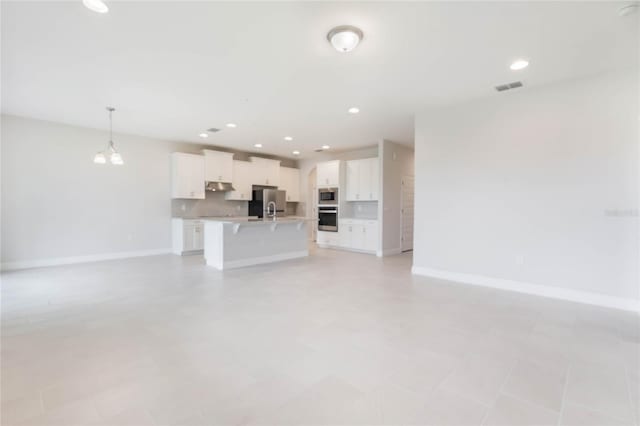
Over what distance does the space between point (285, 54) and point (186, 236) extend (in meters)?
5.17

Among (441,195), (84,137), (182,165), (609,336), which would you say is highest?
(84,137)

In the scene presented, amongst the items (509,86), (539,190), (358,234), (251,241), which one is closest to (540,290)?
(539,190)

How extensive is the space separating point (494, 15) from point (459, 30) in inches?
10.8

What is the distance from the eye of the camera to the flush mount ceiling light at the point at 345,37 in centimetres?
254

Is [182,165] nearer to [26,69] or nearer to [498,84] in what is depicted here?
[26,69]

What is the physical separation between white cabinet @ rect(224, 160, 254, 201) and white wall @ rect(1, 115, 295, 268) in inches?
59.0

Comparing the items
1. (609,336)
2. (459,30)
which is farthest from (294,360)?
(459,30)

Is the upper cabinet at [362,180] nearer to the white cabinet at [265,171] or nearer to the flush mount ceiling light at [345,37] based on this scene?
the white cabinet at [265,171]

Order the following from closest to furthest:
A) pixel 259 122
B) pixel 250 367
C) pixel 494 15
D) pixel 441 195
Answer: pixel 250 367, pixel 494 15, pixel 441 195, pixel 259 122

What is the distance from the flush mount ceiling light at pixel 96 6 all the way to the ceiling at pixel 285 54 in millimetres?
52

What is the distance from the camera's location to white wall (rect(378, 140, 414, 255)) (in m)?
6.83

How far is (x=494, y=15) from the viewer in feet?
7.77

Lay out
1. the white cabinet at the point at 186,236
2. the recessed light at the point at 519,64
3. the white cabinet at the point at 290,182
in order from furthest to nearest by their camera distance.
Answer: the white cabinet at the point at 290,182, the white cabinet at the point at 186,236, the recessed light at the point at 519,64

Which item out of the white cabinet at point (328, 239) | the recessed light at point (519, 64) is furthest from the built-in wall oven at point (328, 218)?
the recessed light at point (519, 64)
